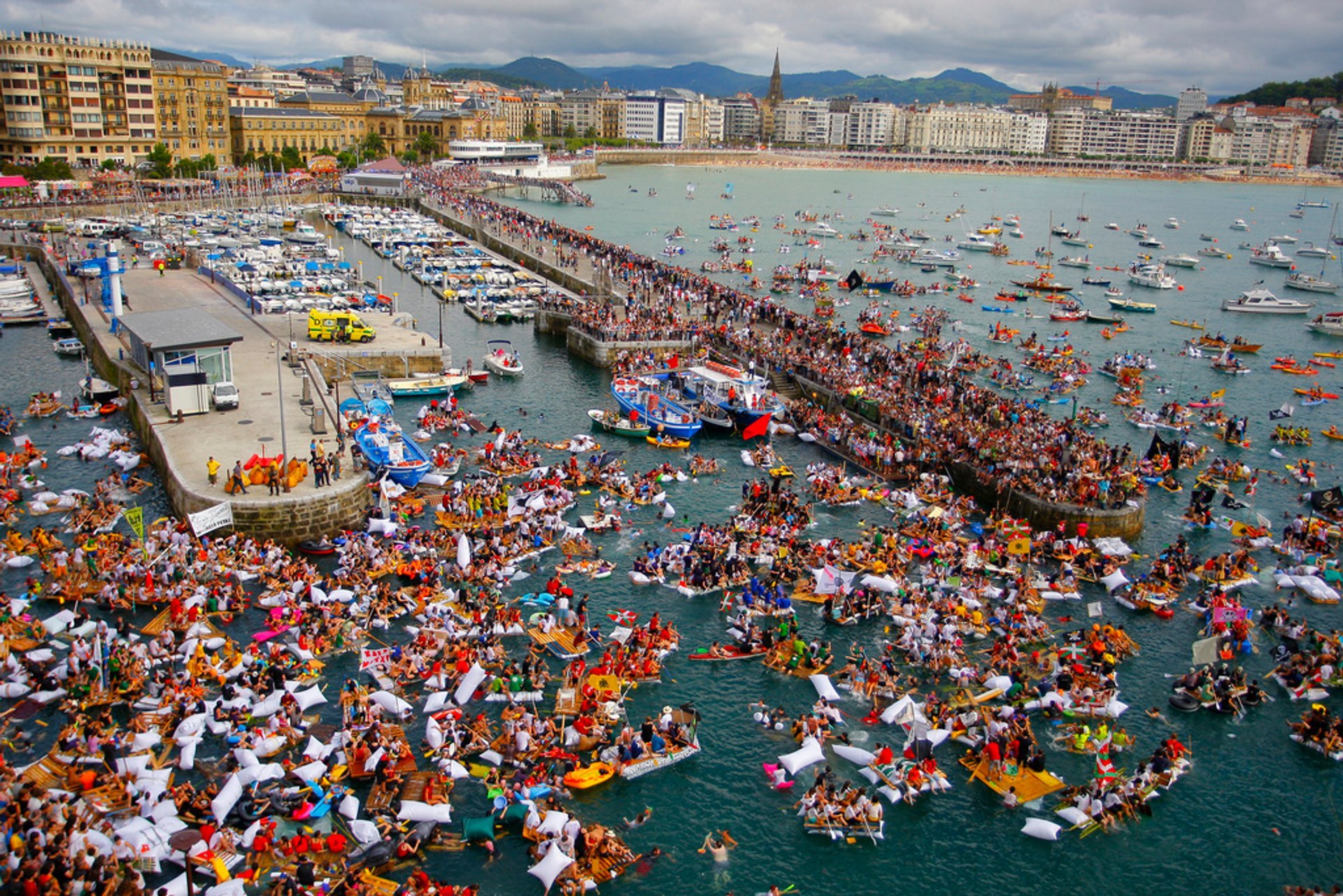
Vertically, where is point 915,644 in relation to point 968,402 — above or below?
below

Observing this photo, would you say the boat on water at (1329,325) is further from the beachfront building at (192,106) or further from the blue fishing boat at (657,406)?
the beachfront building at (192,106)

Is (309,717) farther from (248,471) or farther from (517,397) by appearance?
(517,397)

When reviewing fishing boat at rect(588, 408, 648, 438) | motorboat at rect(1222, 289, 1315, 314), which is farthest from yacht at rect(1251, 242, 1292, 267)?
fishing boat at rect(588, 408, 648, 438)

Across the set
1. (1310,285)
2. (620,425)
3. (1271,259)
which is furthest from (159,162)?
(1271,259)

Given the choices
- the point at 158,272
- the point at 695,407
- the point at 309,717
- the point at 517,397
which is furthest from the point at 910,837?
the point at 158,272

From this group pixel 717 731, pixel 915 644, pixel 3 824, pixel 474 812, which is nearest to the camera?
pixel 3 824

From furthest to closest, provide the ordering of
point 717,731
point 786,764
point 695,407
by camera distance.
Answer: point 695,407 < point 717,731 < point 786,764

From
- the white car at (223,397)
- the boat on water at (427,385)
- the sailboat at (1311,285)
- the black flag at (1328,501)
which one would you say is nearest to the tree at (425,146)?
the sailboat at (1311,285)

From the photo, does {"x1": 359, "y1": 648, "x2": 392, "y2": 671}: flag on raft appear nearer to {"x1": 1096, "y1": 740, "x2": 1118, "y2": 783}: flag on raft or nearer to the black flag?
{"x1": 1096, "y1": 740, "x2": 1118, "y2": 783}: flag on raft
